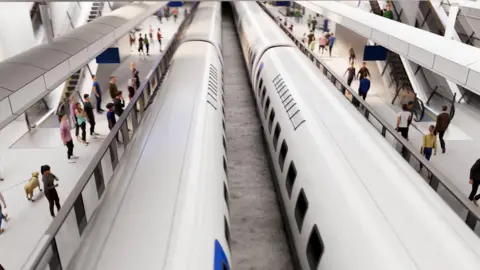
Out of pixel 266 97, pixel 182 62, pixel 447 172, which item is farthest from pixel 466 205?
pixel 182 62

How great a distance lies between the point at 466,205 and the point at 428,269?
1.32m

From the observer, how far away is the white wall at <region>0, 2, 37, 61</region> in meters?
13.3

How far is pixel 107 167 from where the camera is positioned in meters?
6.21

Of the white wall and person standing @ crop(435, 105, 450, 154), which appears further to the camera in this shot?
the white wall

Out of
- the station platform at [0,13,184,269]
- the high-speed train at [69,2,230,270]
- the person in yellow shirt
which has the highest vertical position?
the high-speed train at [69,2,230,270]

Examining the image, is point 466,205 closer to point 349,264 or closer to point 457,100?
point 349,264

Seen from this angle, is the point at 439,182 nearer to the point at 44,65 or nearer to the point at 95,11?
the point at 44,65

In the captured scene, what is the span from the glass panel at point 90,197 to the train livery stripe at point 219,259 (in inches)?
64.5

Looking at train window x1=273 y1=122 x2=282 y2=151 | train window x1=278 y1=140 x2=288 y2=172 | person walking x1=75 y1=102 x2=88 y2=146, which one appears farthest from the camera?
person walking x1=75 y1=102 x2=88 y2=146

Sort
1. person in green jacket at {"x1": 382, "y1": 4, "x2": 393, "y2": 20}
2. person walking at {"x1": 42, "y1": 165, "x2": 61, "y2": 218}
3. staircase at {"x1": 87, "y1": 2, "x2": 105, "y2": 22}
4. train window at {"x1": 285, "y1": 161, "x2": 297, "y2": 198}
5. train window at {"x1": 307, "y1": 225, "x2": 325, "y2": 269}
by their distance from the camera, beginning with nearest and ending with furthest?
train window at {"x1": 307, "y1": 225, "x2": 325, "y2": 269}, train window at {"x1": 285, "y1": 161, "x2": 297, "y2": 198}, person walking at {"x1": 42, "y1": 165, "x2": 61, "y2": 218}, person in green jacket at {"x1": 382, "y1": 4, "x2": 393, "y2": 20}, staircase at {"x1": 87, "y1": 2, "x2": 105, "y2": 22}

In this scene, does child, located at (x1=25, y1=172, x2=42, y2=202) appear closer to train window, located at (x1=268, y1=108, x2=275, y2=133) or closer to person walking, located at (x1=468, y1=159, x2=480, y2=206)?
train window, located at (x1=268, y1=108, x2=275, y2=133)

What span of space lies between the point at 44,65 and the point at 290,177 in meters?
4.77

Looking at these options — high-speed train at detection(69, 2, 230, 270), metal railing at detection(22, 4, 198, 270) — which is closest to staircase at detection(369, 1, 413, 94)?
high-speed train at detection(69, 2, 230, 270)

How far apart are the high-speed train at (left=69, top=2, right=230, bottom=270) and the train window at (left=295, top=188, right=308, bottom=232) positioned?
1.06 metres
